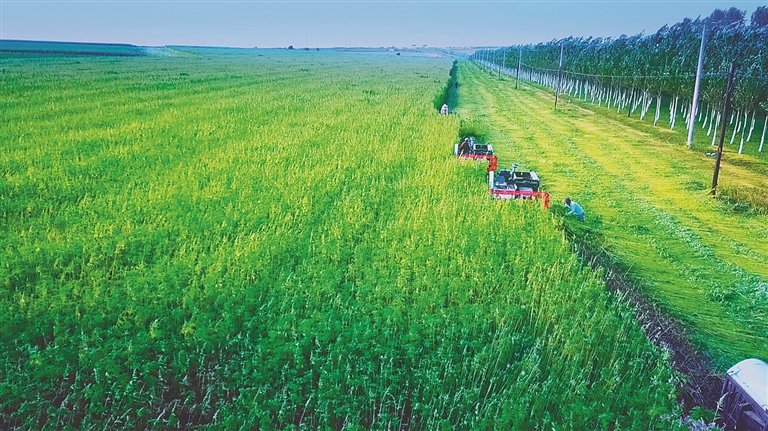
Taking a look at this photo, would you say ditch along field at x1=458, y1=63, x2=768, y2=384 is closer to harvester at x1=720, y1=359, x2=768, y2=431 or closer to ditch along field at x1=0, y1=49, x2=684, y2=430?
harvester at x1=720, y1=359, x2=768, y2=431

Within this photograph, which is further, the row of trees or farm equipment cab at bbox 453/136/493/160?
the row of trees

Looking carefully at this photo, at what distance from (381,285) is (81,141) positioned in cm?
1124

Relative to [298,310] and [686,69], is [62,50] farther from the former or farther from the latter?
[298,310]

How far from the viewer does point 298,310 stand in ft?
18.9

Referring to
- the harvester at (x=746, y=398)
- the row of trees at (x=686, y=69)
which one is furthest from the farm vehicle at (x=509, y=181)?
the row of trees at (x=686, y=69)

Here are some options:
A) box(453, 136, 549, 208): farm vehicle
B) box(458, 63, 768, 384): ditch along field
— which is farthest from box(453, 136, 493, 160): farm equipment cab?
box(458, 63, 768, 384): ditch along field

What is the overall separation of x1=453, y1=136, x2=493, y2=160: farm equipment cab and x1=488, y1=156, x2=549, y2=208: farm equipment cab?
1.45 metres

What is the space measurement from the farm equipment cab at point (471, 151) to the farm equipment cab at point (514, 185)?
4.77ft

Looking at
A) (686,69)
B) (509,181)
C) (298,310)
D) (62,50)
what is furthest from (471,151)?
(62,50)

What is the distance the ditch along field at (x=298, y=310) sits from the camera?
15.0 ft

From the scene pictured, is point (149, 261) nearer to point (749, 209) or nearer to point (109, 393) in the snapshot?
point (109, 393)

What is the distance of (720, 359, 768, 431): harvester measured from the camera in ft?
15.6

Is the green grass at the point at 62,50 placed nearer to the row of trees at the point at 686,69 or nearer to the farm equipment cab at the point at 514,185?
the row of trees at the point at 686,69

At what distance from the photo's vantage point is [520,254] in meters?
7.46
